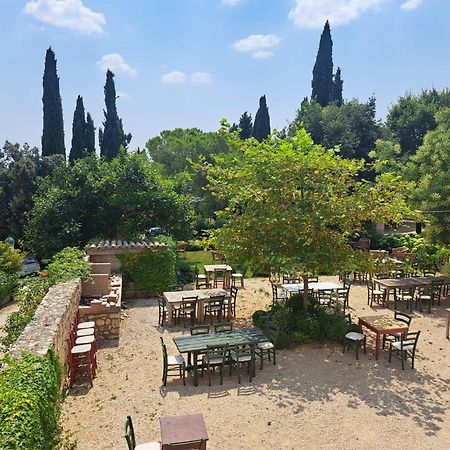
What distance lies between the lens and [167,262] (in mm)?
16188

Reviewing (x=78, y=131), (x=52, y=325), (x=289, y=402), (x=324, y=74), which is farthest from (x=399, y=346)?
(x=78, y=131)

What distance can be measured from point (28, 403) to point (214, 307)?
887 centimetres

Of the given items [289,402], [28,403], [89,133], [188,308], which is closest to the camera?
[28,403]

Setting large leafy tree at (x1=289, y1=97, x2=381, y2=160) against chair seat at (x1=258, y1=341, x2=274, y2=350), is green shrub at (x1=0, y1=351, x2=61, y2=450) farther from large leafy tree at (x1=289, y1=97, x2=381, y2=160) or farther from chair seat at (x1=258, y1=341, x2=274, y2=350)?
large leafy tree at (x1=289, y1=97, x2=381, y2=160)

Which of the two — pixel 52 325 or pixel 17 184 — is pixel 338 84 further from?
pixel 52 325

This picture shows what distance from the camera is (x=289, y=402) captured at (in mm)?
8094

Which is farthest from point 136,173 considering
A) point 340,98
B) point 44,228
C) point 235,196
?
point 340,98

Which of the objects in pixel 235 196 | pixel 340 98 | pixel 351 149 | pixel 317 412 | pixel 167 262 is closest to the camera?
pixel 317 412

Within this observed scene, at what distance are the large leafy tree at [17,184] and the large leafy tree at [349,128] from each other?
61.5ft

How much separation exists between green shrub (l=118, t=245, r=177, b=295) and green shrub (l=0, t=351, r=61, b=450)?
30.9 ft

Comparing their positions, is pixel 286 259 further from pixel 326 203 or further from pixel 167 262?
pixel 167 262

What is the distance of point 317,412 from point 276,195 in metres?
5.28

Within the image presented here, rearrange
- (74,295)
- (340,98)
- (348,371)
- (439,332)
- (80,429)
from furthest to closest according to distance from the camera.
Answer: (340,98) → (439,332) → (74,295) → (348,371) → (80,429)

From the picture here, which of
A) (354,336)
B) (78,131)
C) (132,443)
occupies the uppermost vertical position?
(78,131)
